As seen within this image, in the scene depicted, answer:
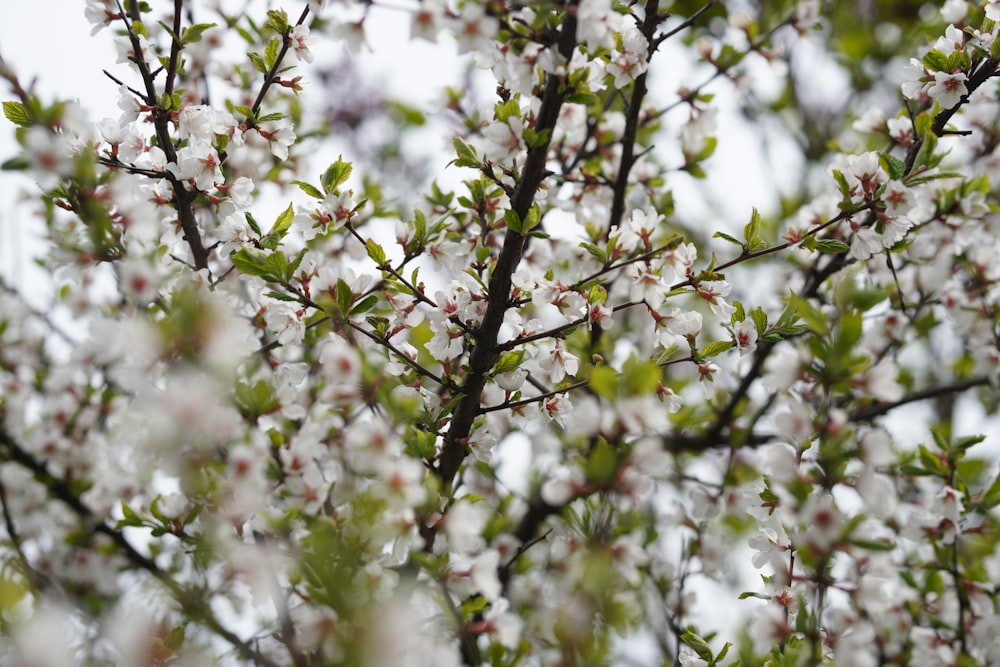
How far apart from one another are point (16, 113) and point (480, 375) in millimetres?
1305

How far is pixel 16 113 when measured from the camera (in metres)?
1.71

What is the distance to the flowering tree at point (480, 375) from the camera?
1.24m

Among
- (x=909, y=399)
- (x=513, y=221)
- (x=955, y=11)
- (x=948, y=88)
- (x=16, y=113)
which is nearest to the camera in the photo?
(x=513, y=221)

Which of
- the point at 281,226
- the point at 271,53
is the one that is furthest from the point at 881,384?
the point at 271,53

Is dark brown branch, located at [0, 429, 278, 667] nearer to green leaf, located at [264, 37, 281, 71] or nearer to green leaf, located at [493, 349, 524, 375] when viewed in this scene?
green leaf, located at [493, 349, 524, 375]

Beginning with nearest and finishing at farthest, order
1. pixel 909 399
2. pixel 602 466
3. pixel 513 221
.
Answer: pixel 602 466, pixel 513 221, pixel 909 399

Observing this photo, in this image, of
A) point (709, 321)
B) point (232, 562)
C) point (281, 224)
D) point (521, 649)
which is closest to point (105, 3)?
point (281, 224)

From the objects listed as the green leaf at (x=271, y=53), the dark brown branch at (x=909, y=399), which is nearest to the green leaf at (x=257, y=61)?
the green leaf at (x=271, y=53)

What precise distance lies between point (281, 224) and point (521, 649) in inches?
46.5

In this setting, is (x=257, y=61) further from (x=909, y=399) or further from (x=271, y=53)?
(x=909, y=399)

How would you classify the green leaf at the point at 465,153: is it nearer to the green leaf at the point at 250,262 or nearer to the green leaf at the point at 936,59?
the green leaf at the point at 250,262

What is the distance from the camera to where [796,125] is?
5066 mm

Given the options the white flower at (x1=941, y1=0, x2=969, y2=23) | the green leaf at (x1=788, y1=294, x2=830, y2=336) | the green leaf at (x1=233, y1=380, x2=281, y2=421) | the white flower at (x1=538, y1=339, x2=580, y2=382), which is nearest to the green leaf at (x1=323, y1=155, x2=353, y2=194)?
the green leaf at (x1=233, y1=380, x2=281, y2=421)

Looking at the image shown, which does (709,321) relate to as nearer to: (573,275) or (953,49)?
(573,275)
